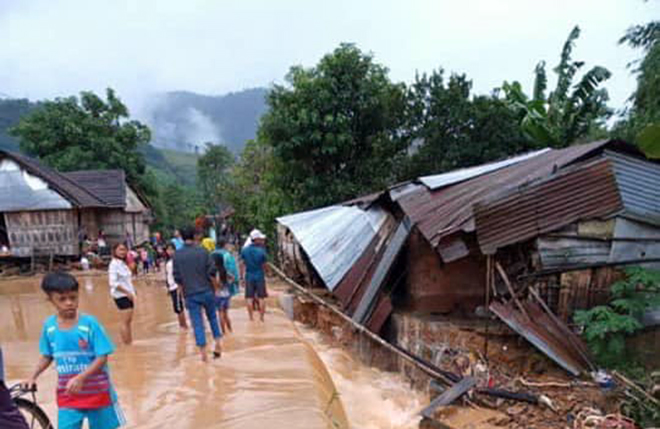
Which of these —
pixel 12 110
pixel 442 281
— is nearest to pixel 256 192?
pixel 442 281

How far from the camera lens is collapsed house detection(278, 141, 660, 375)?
7.57 metres

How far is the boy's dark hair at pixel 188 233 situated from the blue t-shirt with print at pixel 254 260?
2849 millimetres

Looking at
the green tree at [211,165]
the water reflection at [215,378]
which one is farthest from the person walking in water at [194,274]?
the green tree at [211,165]

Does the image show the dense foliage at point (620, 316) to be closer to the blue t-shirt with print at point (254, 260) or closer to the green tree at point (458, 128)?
the blue t-shirt with print at point (254, 260)

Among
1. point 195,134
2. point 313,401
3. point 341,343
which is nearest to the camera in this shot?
point 313,401

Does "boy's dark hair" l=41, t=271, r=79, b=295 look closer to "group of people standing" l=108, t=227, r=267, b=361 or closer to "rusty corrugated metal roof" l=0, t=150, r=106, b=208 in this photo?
"group of people standing" l=108, t=227, r=267, b=361

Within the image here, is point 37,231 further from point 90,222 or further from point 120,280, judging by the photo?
point 120,280

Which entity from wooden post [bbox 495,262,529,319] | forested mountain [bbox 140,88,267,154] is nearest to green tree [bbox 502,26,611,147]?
wooden post [bbox 495,262,529,319]

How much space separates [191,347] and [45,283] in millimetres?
4175

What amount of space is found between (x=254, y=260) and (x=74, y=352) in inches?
210

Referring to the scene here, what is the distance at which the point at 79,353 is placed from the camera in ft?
9.88

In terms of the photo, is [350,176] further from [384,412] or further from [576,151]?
[384,412]

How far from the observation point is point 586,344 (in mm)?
7262

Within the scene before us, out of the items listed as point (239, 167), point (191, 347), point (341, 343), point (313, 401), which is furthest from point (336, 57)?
point (313, 401)
